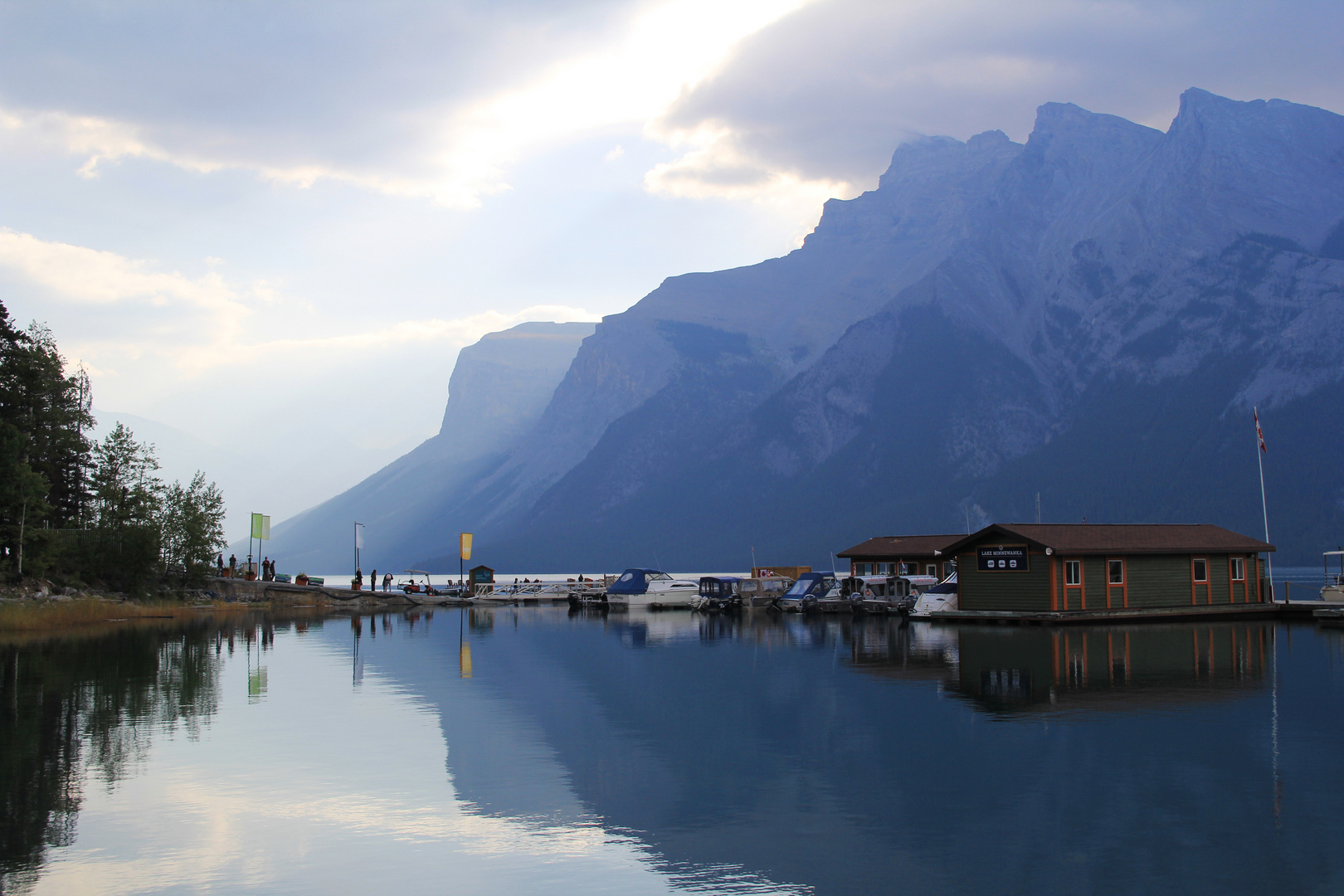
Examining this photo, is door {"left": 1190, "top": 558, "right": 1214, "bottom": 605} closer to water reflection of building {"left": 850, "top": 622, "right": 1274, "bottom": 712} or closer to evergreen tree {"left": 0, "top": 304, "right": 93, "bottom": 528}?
water reflection of building {"left": 850, "top": 622, "right": 1274, "bottom": 712}

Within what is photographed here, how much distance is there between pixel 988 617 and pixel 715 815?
4374cm

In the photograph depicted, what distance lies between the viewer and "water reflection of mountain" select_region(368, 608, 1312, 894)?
13.4 m

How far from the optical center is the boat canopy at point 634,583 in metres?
88.2

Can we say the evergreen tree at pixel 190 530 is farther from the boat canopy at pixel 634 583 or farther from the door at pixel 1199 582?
the door at pixel 1199 582

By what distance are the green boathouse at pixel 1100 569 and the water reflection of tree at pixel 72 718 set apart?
36.8 meters

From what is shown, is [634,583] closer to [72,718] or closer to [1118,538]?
[1118,538]

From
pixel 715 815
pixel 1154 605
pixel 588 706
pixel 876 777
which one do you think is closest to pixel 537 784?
pixel 715 815

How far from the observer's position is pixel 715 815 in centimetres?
1556

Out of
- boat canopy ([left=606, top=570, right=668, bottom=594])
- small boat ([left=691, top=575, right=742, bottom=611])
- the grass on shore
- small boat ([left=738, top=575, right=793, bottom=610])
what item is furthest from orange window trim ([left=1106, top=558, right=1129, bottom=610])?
the grass on shore

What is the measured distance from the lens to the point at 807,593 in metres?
76.2

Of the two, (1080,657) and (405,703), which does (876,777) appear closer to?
(405,703)

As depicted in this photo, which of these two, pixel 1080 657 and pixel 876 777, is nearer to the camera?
pixel 876 777

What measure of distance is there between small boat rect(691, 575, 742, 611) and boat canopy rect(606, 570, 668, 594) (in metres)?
4.60

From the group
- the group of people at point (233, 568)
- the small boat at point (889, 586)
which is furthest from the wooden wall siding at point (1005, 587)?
the group of people at point (233, 568)
